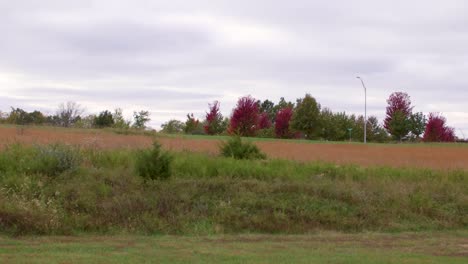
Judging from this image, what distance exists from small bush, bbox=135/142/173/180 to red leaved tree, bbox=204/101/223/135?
61.2m

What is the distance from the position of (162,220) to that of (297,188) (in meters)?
4.70

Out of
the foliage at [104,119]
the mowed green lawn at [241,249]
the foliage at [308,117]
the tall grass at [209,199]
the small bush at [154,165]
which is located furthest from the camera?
the foliage at [104,119]

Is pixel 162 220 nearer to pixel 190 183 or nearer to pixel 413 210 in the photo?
pixel 190 183

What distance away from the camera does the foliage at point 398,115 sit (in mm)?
72562

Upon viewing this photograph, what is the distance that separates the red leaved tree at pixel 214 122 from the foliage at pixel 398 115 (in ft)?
73.2

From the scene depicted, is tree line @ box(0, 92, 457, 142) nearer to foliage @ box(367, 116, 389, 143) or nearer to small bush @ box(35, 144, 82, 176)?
foliage @ box(367, 116, 389, 143)

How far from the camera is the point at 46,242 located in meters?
12.8

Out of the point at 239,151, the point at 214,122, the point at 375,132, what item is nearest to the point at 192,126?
the point at 214,122

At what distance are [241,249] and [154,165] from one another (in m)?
7.10

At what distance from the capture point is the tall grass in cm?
1536

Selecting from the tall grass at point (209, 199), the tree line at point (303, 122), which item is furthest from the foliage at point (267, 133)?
the tall grass at point (209, 199)

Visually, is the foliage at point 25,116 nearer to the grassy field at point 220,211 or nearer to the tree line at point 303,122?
the tree line at point 303,122

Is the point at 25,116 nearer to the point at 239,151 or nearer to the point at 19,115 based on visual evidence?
the point at 19,115

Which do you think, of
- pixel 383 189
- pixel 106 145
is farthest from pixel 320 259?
pixel 106 145
